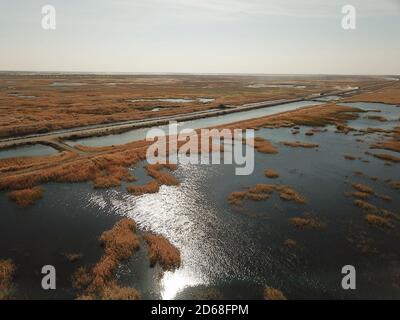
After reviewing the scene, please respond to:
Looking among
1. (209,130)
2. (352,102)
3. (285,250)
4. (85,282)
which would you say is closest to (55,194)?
(85,282)

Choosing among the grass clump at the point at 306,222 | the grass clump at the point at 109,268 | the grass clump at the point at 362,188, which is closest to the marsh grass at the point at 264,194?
the grass clump at the point at 306,222

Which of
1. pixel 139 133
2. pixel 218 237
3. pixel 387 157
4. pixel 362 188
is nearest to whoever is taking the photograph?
pixel 218 237

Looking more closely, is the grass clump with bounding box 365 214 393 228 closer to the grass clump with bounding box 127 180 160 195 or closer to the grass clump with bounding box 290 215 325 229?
the grass clump with bounding box 290 215 325 229

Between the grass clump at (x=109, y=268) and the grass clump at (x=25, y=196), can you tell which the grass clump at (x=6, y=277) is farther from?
the grass clump at (x=25, y=196)

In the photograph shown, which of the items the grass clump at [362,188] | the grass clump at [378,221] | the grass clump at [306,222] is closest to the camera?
the grass clump at [306,222]

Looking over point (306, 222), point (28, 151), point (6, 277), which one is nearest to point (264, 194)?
point (306, 222)

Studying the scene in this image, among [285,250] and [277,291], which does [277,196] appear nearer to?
[285,250]

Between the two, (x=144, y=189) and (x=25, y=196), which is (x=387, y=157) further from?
(x=25, y=196)
